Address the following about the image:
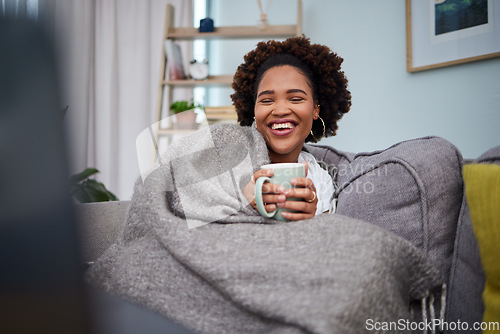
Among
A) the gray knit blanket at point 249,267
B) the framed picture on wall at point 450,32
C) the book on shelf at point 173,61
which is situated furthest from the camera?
the book on shelf at point 173,61

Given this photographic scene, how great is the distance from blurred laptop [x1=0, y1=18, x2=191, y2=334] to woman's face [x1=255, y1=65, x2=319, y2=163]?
2.89 feet

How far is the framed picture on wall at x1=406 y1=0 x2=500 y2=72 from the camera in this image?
1516 mm

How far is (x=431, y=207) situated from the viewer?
72 centimetres

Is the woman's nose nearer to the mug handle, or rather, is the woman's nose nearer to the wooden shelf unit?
the mug handle

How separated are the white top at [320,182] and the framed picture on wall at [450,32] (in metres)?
0.97

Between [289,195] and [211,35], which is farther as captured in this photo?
[211,35]

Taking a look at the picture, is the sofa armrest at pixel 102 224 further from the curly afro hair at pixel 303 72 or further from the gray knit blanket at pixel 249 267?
the curly afro hair at pixel 303 72

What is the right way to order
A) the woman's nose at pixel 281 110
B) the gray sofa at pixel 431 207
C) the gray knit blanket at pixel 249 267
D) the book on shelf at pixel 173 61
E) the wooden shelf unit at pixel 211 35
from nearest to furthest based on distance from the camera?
1. the gray knit blanket at pixel 249 267
2. the gray sofa at pixel 431 207
3. the woman's nose at pixel 281 110
4. the wooden shelf unit at pixel 211 35
5. the book on shelf at pixel 173 61

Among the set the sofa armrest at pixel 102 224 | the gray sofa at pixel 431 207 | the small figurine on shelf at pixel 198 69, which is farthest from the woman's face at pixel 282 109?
the small figurine on shelf at pixel 198 69

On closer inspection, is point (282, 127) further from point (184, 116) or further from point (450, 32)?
point (184, 116)

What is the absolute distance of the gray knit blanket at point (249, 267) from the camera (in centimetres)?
49

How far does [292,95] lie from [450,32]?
1048 millimetres

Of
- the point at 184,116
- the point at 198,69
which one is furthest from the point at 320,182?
the point at 198,69

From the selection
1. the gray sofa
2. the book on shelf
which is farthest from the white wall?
the gray sofa
